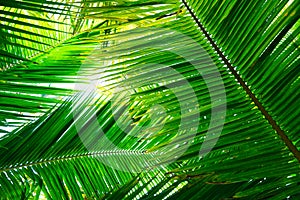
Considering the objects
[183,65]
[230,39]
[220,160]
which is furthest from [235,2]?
[220,160]

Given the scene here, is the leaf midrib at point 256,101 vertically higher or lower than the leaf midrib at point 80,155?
lower

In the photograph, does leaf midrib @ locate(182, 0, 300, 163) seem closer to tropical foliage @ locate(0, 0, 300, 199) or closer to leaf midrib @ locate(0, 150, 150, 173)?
tropical foliage @ locate(0, 0, 300, 199)

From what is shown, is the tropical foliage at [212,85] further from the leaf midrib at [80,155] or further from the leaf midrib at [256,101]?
the leaf midrib at [80,155]

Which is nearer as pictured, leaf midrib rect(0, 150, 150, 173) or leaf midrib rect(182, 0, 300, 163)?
leaf midrib rect(182, 0, 300, 163)

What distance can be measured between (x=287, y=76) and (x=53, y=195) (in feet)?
3.70

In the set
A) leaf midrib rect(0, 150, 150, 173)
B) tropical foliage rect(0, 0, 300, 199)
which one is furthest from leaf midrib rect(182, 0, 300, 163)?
leaf midrib rect(0, 150, 150, 173)

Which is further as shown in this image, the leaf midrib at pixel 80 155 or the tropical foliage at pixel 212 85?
the leaf midrib at pixel 80 155

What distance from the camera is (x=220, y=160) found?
1024 millimetres

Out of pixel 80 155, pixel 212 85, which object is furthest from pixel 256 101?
pixel 80 155

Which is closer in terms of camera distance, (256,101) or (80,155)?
(256,101)

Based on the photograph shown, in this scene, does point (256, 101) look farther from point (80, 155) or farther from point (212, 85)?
point (80, 155)

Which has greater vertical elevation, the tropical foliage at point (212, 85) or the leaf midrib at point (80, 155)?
the leaf midrib at point (80, 155)

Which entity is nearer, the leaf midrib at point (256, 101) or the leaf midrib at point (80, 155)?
the leaf midrib at point (256, 101)

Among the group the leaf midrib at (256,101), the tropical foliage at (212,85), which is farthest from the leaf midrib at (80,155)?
the leaf midrib at (256,101)
